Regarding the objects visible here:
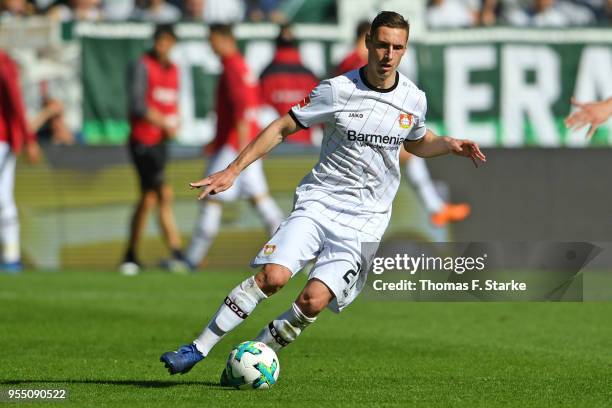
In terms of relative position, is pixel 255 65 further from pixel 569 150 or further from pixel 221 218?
pixel 569 150

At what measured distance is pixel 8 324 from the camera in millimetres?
11625

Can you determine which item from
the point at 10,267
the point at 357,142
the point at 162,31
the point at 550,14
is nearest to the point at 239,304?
the point at 357,142

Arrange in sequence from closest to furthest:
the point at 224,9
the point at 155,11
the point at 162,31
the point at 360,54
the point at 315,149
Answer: the point at 360,54
the point at 162,31
the point at 315,149
the point at 155,11
the point at 224,9

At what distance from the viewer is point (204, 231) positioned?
17.2 m

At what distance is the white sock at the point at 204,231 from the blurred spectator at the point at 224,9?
4.54 meters

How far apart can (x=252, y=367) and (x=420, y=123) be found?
185 centimetres

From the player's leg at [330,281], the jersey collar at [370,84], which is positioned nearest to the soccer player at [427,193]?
the jersey collar at [370,84]

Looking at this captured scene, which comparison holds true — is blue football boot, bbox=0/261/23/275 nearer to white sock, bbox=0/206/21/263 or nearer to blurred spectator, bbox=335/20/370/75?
white sock, bbox=0/206/21/263

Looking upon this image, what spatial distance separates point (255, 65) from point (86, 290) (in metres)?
5.52

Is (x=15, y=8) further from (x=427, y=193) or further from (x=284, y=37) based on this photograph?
(x=427, y=193)

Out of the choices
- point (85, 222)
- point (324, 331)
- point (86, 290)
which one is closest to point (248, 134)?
point (85, 222)

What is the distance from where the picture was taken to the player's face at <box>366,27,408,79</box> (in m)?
7.86

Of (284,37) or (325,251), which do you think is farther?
(284,37)

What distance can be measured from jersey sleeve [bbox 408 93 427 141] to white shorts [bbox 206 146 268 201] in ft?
27.9
